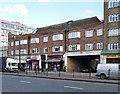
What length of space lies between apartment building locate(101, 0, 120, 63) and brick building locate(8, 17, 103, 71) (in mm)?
1311

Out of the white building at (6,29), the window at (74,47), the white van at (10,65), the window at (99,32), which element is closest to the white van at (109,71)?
the window at (99,32)

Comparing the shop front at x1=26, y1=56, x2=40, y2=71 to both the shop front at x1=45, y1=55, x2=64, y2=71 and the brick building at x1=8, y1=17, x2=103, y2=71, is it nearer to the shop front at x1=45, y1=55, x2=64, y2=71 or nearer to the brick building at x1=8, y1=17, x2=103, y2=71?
the brick building at x1=8, y1=17, x2=103, y2=71

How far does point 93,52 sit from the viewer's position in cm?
3180

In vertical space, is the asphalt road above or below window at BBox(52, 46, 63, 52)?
below

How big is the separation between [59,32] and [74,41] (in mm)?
4792

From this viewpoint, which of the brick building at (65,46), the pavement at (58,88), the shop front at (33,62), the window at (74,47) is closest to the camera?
the pavement at (58,88)

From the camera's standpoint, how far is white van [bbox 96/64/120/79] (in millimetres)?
17964

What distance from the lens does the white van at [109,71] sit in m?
18.0

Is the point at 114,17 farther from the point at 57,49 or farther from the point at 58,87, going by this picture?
the point at 58,87

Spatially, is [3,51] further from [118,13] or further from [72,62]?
[118,13]

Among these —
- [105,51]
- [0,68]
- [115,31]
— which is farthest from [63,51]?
[0,68]

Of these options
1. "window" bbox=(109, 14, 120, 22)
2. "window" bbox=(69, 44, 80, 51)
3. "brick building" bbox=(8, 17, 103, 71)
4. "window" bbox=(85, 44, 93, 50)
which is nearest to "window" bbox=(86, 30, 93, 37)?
"brick building" bbox=(8, 17, 103, 71)

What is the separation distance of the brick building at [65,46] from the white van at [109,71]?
37.2ft

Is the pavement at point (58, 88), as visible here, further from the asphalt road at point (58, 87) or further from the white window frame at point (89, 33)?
the white window frame at point (89, 33)
